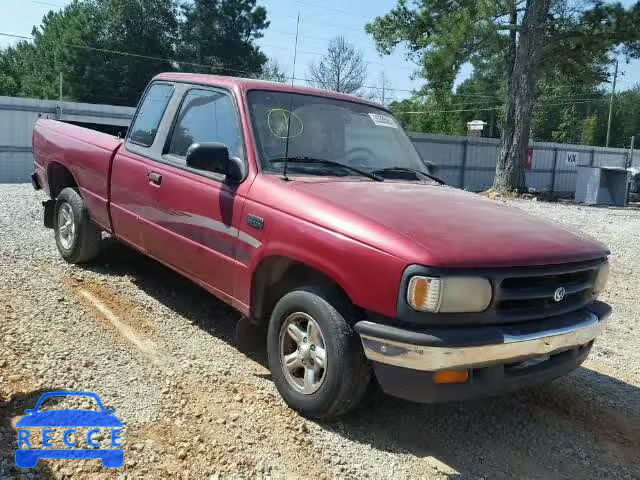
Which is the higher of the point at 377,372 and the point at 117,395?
the point at 377,372

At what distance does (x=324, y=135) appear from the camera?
4.47 meters

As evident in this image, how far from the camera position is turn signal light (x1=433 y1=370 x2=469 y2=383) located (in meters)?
3.03

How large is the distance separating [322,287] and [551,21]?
19.6 meters

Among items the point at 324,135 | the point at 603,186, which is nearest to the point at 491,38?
the point at 603,186

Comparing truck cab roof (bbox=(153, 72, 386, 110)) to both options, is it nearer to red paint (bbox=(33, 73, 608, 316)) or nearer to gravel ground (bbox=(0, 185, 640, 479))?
red paint (bbox=(33, 73, 608, 316))

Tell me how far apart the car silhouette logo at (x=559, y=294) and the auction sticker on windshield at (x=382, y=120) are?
215 centimetres

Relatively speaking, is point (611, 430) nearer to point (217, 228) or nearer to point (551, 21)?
point (217, 228)

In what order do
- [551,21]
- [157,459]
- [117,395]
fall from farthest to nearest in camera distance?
[551,21], [117,395], [157,459]

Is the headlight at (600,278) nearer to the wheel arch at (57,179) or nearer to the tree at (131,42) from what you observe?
the wheel arch at (57,179)

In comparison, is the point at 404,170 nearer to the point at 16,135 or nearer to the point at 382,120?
the point at 382,120

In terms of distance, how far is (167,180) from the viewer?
4637 mm

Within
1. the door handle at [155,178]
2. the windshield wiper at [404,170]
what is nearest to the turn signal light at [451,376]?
the windshield wiper at [404,170]

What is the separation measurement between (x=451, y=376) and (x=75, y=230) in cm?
437

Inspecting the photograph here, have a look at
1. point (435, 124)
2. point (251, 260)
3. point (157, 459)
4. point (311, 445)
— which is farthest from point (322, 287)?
point (435, 124)
